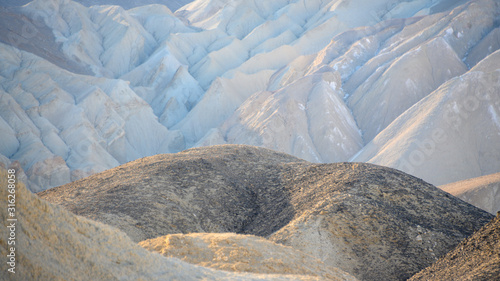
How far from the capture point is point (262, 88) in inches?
1704

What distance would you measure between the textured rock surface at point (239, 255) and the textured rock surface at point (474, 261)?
1.54 meters

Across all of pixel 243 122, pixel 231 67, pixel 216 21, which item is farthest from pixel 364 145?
pixel 216 21

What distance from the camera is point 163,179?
1098 cm

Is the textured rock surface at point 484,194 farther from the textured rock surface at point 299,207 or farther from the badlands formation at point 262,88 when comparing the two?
the textured rock surface at point 299,207

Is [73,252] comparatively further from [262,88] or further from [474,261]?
[262,88]

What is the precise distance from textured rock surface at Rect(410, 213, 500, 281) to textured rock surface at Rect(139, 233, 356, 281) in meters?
1.54

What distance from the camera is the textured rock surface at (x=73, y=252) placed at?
388 cm

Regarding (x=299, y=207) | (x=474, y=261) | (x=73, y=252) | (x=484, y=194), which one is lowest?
(x=484, y=194)

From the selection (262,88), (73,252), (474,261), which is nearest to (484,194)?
(474,261)

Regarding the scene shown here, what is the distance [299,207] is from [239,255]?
3.81 m

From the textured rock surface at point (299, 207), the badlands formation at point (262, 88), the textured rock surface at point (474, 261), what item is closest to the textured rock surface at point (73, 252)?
the textured rock surface at point (474, 261)

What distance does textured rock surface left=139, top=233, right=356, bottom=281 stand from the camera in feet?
19.7

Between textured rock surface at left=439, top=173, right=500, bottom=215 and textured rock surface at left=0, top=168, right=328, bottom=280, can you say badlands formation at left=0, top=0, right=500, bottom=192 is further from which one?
textured rock surface at left=0, top=168, right=328, bottom=280

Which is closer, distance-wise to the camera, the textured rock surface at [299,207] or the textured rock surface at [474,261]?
the textured rock surface at [474,261]
